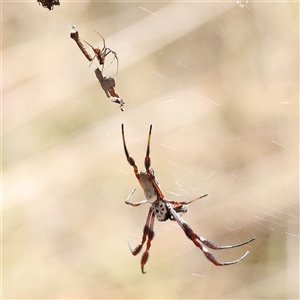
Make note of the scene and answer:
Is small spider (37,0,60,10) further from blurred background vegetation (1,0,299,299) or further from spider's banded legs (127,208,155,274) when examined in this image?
blurred background vegetation (1,0,299,299)

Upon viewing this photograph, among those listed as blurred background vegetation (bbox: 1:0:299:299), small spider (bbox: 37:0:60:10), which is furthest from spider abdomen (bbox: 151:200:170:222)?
blurred background vegetation (bbox: 1:0:299:299)

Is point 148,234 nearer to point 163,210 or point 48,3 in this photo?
point 163,210

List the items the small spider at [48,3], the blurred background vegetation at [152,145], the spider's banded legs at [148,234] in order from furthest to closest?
the blurred background vegetation at [152,145] → the spider's banded legs at [148,234] → the small spider at [48,3]

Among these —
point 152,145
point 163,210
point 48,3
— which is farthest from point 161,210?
point 152,145

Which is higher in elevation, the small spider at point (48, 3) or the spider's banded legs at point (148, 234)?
the small spider at point (48, 3)

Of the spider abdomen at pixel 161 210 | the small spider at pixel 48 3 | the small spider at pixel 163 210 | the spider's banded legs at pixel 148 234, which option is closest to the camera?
the small spider at pixel 48 3

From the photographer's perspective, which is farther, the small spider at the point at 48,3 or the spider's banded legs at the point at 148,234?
the spider's banded legs at the point at 148,234

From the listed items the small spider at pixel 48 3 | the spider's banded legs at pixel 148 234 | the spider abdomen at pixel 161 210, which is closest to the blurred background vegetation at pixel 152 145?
the spider's banded legs at pixel 148 234

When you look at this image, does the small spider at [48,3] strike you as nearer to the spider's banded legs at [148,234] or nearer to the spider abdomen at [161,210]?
the spider abdomen at [161,210]

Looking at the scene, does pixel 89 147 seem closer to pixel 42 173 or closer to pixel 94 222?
pixel 42 173

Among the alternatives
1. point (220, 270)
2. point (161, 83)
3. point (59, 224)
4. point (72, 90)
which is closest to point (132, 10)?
point (161, 83)
